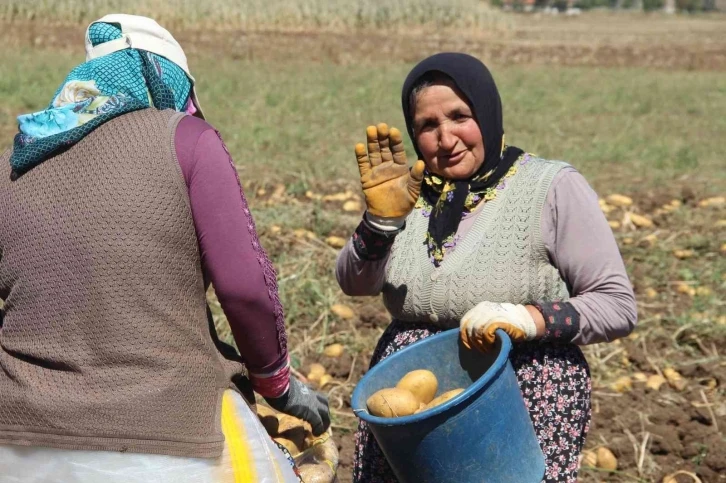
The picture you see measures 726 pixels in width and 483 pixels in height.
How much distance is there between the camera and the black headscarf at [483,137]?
208 centimetres

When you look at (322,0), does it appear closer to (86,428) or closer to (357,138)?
(357,138)

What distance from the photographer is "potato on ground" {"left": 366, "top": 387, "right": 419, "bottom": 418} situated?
5.94 ft

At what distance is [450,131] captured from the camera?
210 cm

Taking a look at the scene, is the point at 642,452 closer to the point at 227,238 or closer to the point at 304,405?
the point at 304,405

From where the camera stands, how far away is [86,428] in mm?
1509

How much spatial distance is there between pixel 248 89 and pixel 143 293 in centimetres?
1032

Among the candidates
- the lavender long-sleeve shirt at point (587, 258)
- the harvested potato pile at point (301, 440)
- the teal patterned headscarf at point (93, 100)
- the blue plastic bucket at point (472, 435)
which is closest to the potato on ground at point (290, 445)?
the harvested potato pile at point (301, 440)

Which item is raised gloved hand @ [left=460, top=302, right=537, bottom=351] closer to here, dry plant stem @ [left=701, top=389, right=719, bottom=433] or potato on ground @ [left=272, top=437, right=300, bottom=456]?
potato on ground @ [left=272, top=437, right=300, bottom=456]

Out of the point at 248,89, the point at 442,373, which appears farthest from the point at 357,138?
the point at 442,373

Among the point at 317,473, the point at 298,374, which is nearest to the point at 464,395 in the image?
the point at 317,473

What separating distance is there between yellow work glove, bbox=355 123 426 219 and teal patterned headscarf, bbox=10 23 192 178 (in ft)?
1.52

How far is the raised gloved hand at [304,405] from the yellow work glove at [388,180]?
427mm

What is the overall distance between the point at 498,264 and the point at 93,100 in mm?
958

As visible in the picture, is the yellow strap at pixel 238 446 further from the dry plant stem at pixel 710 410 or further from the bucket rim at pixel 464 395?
the dry plant stem at pixel 710 410
